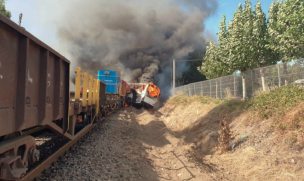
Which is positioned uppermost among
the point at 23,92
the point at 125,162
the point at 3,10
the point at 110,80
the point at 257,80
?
the point at 3,10

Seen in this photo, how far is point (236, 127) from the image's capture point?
7191mm

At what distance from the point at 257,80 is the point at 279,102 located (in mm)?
4747

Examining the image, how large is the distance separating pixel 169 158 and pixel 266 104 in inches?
145

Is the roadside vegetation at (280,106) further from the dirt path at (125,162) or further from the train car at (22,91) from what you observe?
the train car at (22,91)

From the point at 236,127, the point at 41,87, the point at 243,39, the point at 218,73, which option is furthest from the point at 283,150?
the point at 218,73

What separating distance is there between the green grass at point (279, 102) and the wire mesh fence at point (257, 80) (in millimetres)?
1381

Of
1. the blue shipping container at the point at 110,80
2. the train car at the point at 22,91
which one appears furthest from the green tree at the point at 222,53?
the train car at the point at 22,91

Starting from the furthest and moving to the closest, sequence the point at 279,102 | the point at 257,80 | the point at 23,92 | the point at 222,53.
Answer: the point at 222,53 → the point at 257,80 → the point at 279,102 → the point at 23,92

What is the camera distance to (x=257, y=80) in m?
11.0

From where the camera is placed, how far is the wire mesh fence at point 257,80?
8.75 meters

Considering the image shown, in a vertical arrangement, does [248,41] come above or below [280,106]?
above

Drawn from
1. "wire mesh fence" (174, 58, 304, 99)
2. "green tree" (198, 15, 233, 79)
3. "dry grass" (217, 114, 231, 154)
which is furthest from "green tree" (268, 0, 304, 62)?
"dry grass" (217, 114, 231, 154)

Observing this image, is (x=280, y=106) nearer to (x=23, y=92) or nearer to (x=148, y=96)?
(x=23, y=92)

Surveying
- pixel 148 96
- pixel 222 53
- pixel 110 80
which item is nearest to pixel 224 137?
pixel 222 53
